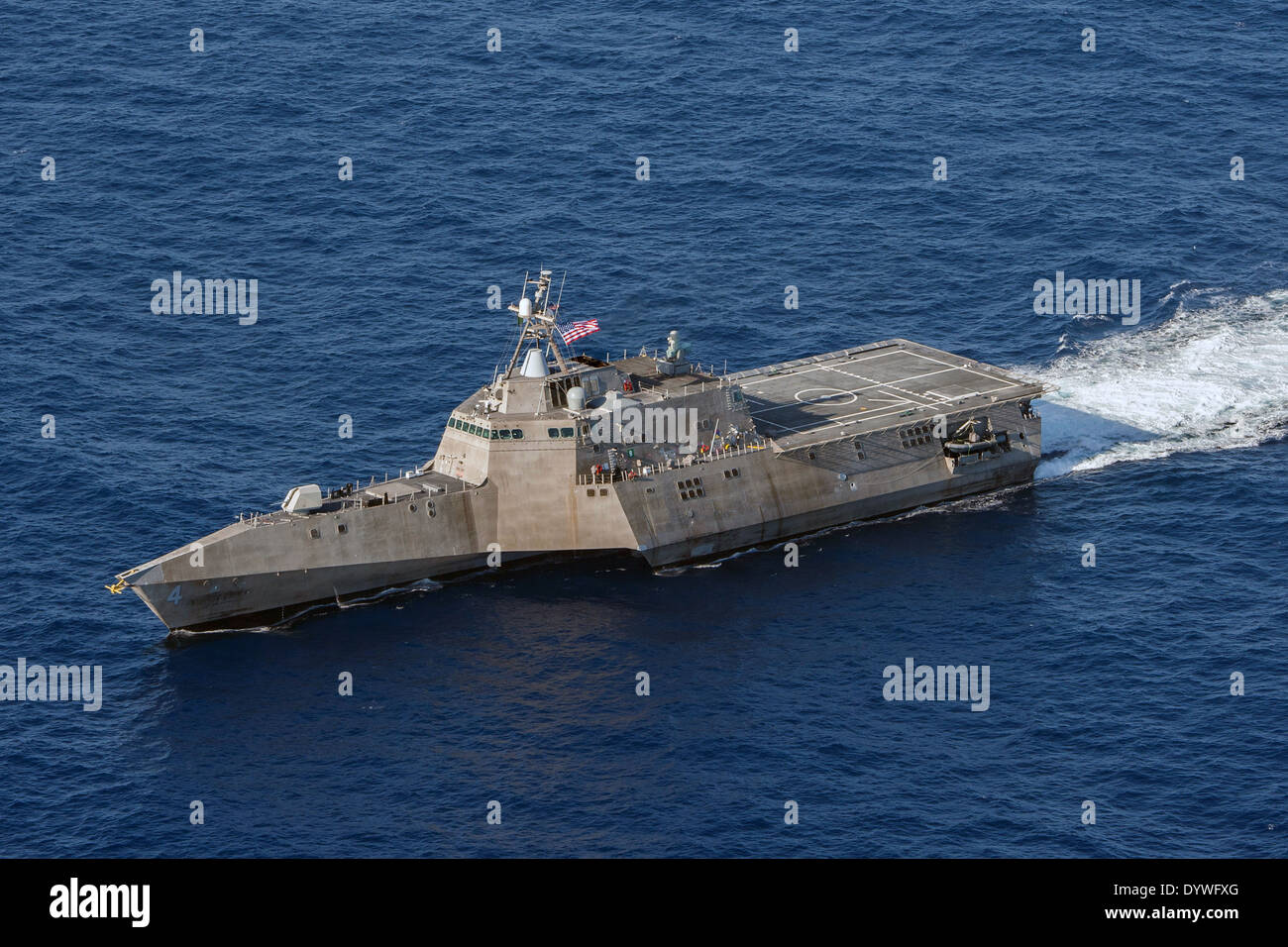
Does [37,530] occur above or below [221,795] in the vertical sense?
above

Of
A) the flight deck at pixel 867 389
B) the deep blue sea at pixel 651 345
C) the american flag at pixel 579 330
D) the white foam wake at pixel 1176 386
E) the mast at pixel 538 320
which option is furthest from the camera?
the white foam wake at pixel 1176 386

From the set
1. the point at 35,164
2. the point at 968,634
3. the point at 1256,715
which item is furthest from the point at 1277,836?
the point at 35,164

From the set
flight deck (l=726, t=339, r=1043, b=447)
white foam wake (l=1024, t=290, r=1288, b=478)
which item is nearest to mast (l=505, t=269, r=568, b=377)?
flight deck (l=726, t=339, r=1043, b=447)

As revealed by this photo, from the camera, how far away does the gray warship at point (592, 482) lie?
12875 cm

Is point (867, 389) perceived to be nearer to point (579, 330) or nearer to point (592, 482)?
point (592, 482)

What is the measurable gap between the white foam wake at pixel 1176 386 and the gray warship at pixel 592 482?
19.2ft

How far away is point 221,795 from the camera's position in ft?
359

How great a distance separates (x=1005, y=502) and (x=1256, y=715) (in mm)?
32377

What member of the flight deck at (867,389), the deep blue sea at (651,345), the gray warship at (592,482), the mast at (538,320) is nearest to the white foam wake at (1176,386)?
the deep blue sea at (651,345)

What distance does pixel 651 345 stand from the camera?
509 feet

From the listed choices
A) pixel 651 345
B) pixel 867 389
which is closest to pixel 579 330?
pixel 651 345

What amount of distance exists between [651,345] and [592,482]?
23176 mm

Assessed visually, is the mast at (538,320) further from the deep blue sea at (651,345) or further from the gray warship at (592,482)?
→ the deep blue sea at (651,345)
